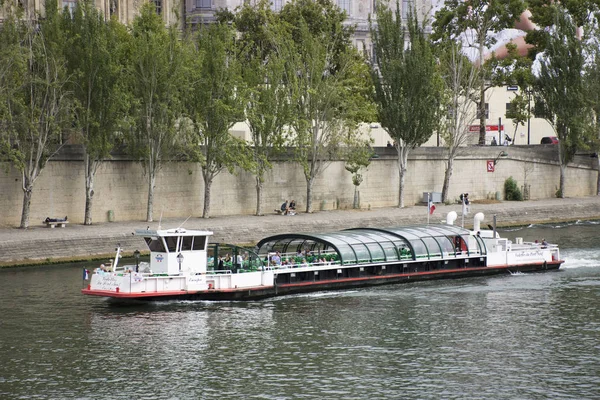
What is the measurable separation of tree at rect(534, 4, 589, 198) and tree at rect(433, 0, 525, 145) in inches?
161

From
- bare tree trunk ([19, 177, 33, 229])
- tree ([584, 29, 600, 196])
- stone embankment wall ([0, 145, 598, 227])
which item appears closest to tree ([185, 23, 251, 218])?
stone embankment wall ([0, 145, 598, 227])

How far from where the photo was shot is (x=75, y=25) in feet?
240

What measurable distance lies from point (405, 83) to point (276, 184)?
1342cm

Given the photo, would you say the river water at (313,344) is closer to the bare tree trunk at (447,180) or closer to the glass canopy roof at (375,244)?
the glass canopy roof at (375,244)

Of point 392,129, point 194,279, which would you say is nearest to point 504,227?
point 392,129

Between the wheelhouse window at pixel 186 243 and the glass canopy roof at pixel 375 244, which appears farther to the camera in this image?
the glass canopy roof at pixel 375 244

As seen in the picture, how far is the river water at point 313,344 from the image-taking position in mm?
37875

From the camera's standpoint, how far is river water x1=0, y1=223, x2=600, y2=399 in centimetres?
3788

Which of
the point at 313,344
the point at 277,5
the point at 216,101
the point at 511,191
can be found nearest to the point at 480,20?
the point at 511,191

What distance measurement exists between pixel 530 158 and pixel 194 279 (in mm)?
59380

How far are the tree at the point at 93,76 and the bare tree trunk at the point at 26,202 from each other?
183 inches

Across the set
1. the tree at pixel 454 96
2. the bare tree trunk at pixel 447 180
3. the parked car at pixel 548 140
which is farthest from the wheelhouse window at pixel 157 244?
the parked car at pixel 548 140

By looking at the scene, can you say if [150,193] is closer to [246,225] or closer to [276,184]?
[246,225]

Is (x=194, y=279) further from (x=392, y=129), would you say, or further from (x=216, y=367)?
(x=392, y=129)
